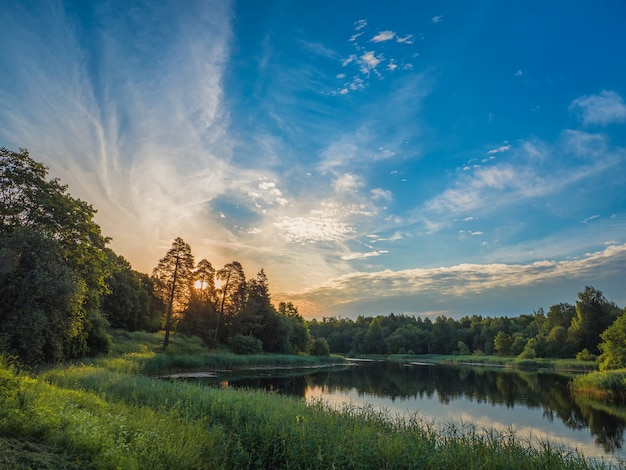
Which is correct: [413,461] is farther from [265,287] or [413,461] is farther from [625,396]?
[265,287]

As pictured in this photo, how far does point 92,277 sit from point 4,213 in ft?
24.0

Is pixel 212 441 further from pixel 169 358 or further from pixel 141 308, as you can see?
pixel 141 308

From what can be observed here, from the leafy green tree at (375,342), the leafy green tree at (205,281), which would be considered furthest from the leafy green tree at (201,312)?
the leafy green tree at (375,342)

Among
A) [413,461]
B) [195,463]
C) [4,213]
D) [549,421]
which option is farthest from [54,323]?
[549,421]

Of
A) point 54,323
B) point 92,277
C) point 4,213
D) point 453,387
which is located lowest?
point 453,387

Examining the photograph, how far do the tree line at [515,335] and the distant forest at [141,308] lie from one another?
12.2 inches

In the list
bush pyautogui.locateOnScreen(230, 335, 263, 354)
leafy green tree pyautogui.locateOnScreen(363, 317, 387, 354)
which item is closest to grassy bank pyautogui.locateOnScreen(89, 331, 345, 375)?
bush pyautogui.locateOnScreen(230, 335, 263, 354)

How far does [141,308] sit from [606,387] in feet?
217

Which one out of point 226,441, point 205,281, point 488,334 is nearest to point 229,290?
point 205,281

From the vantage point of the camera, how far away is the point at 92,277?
28.0 m

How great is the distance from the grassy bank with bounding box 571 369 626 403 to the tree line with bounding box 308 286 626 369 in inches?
702

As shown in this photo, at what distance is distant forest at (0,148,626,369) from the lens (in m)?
20.2

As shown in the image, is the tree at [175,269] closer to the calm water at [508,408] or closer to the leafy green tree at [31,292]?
the calm water at [508,408]

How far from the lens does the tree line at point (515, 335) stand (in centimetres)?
7838
